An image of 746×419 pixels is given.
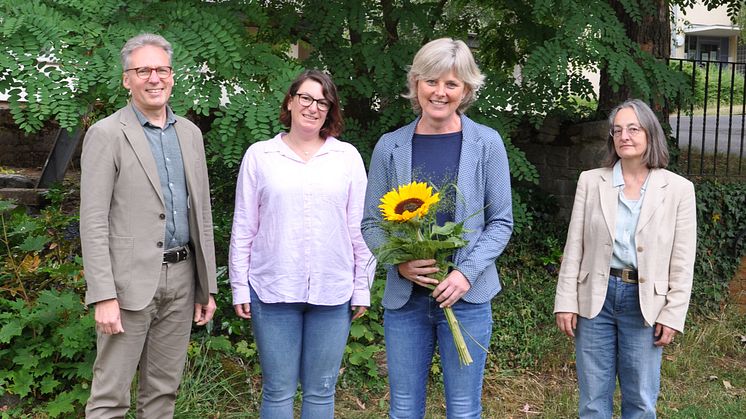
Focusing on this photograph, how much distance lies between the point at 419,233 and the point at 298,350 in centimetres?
87

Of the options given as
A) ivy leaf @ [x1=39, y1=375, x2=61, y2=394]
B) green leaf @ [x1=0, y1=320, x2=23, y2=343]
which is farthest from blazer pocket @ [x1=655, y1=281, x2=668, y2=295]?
green leaf @ [x1=0, y1=320, x2=23, y2=343]

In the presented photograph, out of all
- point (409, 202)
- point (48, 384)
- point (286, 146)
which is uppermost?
point (286, 146)

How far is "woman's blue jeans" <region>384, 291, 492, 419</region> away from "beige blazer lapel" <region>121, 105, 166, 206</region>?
3.59ft

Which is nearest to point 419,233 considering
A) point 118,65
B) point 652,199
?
point 652,199

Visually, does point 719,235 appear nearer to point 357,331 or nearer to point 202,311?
point 357,331

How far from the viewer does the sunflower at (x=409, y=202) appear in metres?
2.86

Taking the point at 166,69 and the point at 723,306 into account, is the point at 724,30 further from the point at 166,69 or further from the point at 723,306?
the point at 166,69

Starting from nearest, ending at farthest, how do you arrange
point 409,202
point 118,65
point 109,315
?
point 409,202, point 109,315, point 118,65

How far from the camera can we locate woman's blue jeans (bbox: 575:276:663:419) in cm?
344

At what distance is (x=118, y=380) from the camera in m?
3.22

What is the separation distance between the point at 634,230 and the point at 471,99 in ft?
3.16

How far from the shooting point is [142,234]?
3168 millimetres

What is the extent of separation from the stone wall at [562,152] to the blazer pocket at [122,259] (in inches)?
205

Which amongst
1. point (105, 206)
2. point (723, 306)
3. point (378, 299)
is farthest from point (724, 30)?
point (105, 206)
